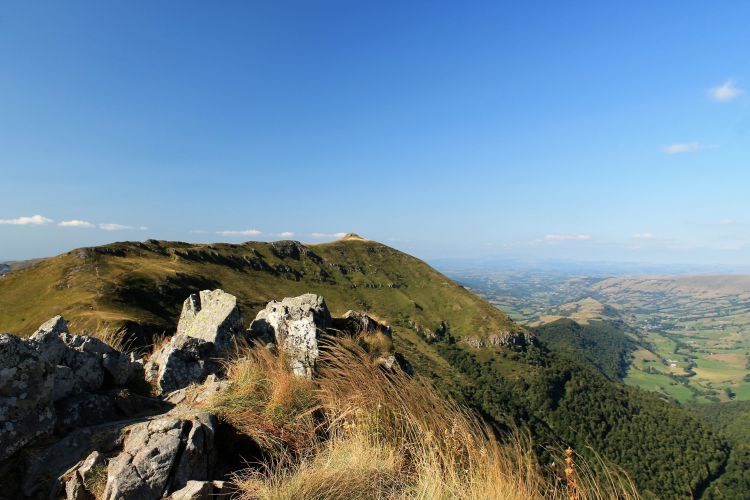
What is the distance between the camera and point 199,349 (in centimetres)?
924

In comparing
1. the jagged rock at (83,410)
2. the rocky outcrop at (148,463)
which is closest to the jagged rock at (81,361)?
the jagged rock at (83,410)

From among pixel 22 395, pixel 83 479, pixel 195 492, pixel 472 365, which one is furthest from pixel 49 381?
pixel 472 365

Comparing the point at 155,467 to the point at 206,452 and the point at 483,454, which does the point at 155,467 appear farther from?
the point at 483,454

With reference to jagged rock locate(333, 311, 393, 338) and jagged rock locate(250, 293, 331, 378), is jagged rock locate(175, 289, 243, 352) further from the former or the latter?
jagged rock locate(333, 311, 393, 338)

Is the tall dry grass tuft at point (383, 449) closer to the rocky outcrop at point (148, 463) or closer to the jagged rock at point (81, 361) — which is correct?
the rocky outcrop at point (148, 463)

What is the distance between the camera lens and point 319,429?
5.71 meters

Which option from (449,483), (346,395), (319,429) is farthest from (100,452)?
(449,483)

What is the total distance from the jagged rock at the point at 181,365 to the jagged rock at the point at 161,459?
3577mm

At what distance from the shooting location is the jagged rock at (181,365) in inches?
324

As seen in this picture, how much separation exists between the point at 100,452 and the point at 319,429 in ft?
9.02

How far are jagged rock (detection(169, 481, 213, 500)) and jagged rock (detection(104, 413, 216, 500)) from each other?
0.29 metres

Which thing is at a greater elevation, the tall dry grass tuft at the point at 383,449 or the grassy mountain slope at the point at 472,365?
the tall dry grass tuft at the point at 383,449

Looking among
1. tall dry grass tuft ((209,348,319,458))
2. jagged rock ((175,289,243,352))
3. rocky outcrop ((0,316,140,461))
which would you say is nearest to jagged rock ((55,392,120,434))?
rocky outcrop ((0,316,140,461))

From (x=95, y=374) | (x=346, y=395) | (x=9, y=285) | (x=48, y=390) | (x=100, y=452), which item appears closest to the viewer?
(x=100, y=452)
